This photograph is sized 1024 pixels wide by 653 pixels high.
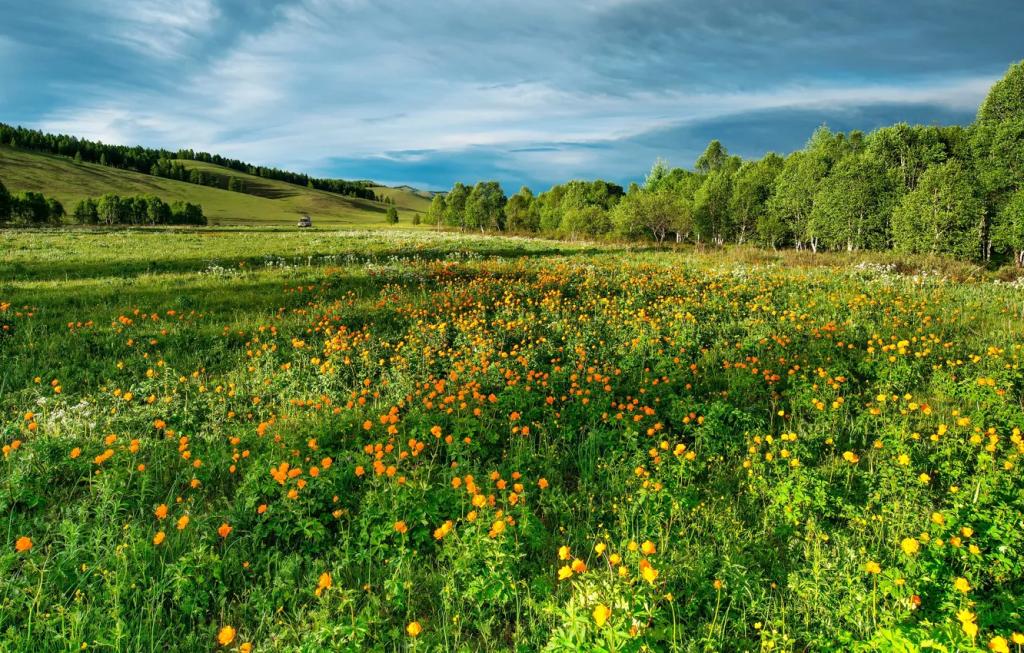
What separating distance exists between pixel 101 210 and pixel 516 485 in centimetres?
11558

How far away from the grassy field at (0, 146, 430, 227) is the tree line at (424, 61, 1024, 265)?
86.4 metres

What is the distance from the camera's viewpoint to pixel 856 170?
37500mm

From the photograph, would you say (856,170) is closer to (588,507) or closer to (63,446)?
(588,507)

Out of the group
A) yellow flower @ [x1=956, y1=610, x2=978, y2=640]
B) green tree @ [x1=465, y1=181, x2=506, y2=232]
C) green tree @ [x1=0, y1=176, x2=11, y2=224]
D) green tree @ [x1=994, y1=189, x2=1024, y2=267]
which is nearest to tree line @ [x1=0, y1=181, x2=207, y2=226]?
green tree @ [x1=0, y1=176, x2=11, y2=224]

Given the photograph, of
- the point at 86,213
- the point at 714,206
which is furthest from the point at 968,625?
the point at 86,213

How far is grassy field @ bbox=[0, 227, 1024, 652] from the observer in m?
3.01

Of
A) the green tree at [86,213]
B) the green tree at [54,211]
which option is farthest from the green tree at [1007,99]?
the green tree at [86,213]

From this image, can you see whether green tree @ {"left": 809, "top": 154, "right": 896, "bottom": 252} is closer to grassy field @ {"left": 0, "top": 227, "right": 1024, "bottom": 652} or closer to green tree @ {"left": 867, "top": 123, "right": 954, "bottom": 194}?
green tree @ {"left": 867, "top": 123, "right": 954, "bottom": 194}

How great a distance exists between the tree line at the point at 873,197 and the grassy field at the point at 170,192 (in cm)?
8642

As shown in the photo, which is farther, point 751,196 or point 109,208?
point 109,208

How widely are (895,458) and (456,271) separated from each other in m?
13.3

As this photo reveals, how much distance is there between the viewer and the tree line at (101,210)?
71.8 meters

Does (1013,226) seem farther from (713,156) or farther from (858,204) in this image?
(713,156)

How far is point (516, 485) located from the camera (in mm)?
3738
